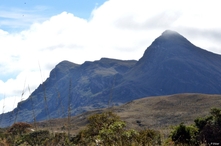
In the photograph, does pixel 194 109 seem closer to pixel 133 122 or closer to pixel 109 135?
pixel 133 122

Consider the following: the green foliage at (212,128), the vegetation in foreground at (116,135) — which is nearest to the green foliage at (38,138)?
the vegetation in foreground at (116,135)

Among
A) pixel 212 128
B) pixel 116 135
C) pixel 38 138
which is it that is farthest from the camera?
pixel 212 128

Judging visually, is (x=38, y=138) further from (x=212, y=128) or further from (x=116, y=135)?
(x=212, y=128)

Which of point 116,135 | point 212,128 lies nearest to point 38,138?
point 116,135

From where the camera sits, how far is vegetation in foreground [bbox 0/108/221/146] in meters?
7.83

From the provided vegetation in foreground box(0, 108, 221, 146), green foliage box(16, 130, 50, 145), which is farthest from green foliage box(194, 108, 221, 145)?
green foliage box(16, 130, 50, 145)

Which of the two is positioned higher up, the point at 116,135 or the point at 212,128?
the point at 116,135

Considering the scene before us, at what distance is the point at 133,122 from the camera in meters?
158

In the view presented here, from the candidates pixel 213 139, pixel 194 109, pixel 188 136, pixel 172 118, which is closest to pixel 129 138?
pixel 188 136

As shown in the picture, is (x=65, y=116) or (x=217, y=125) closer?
(x=65, y=116)

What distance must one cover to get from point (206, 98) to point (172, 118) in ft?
163

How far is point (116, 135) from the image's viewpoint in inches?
306

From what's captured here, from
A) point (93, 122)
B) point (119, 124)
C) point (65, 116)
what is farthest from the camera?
point (93, 122)

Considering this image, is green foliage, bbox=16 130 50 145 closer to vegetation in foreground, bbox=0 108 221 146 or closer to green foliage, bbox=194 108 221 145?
vegetation in foreground, bbox=0 108 221 146
